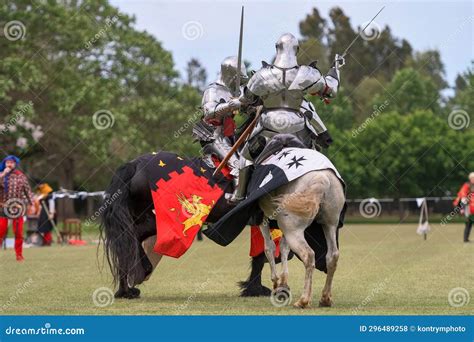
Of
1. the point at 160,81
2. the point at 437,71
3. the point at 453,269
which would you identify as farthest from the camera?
the point at 437,71

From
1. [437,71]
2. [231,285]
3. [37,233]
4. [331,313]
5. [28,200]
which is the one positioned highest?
[437,71]

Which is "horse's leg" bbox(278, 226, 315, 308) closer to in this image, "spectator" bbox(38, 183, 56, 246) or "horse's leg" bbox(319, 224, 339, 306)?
"horse's leg" bbox(319, 224, 339, 306)

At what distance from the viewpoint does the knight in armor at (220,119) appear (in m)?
13.0

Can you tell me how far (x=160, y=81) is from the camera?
159ft

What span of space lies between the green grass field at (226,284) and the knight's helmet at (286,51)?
2617 millimetres

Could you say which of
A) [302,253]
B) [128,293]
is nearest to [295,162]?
[302,253]

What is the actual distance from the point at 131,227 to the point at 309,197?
3.11 m

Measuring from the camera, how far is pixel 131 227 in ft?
42.2

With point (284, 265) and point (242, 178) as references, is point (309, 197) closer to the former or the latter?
point (284, 265)

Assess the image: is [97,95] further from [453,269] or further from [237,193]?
[237,193]

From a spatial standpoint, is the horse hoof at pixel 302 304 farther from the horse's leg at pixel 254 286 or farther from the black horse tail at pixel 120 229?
the black horse tail at pixel 120 229

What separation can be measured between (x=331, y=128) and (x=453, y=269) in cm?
4644

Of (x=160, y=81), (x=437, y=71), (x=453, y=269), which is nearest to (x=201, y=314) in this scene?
(x=453, y=269)
